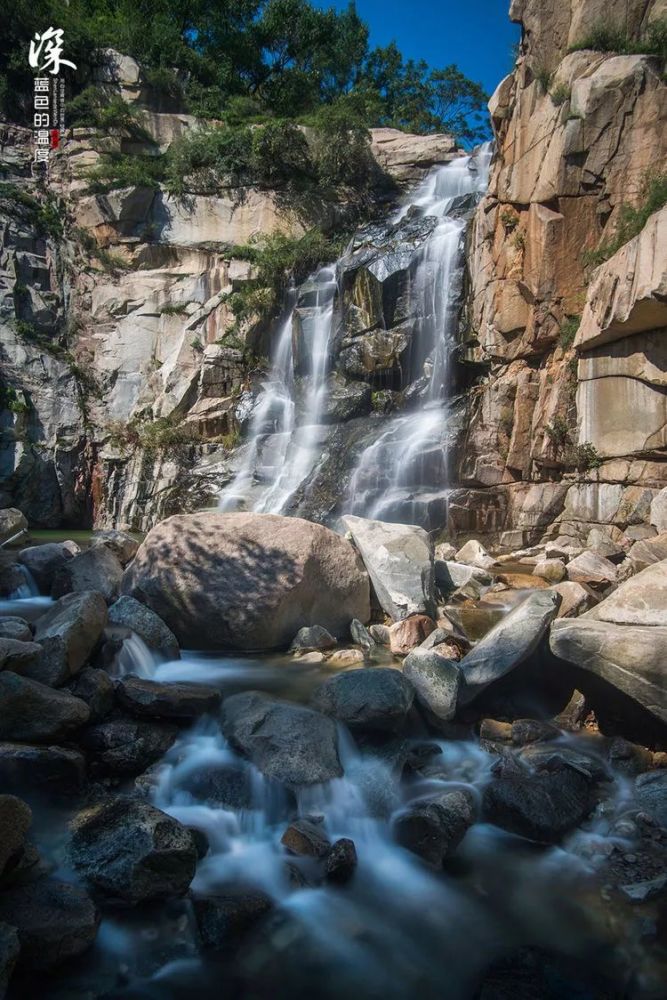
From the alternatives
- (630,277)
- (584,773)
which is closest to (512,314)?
(630,277)

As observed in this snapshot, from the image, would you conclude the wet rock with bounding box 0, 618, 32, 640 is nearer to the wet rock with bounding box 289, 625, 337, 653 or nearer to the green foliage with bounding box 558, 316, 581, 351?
the wet rock with bounding box 289, 625, 337, 653

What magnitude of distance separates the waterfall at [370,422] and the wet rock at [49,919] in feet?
30.2

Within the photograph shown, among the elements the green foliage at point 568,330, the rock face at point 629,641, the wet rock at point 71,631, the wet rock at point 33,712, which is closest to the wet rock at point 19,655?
the wet rock at point 71,631

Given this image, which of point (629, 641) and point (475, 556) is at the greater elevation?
point (629, 641)

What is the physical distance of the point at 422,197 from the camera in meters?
22.3

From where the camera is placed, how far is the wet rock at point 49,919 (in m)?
2.88

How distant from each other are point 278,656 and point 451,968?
3.85m

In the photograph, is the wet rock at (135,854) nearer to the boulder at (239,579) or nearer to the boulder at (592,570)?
the boulder at (239,579)

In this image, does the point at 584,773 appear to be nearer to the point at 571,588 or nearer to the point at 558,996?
the point at 558,996

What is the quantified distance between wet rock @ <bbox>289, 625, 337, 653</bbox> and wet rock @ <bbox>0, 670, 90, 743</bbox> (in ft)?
9.29

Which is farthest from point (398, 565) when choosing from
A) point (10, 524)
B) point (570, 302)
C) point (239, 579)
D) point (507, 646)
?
point (10, 524)

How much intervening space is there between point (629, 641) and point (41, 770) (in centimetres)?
457

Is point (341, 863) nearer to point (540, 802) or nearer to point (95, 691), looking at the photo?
point (540, 802)

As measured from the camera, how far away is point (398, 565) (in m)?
7.71
